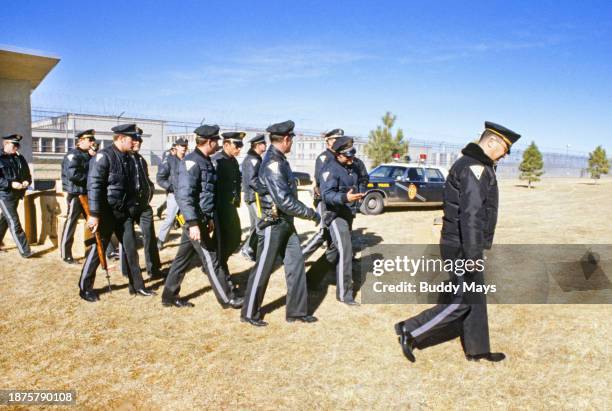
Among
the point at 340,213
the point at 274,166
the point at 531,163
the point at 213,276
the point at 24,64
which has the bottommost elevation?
the point at 213,276

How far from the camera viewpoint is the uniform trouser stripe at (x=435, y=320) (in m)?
3.64

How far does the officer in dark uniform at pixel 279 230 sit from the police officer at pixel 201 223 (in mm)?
568

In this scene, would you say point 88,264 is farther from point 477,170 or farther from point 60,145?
point 60,145

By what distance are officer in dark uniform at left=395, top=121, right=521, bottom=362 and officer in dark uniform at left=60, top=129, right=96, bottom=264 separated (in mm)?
5200

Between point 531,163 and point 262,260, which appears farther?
point 531,163

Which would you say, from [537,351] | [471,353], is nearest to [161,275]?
[471,353]

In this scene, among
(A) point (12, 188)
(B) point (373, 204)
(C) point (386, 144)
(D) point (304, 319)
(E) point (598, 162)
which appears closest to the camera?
(D) point (304, 319)

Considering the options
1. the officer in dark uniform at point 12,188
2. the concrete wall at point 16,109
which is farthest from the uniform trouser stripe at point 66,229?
the concrete wall at point 16,109

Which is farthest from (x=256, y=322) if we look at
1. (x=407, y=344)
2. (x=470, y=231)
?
(x=470, y=231)

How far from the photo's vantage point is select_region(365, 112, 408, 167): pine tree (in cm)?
2569

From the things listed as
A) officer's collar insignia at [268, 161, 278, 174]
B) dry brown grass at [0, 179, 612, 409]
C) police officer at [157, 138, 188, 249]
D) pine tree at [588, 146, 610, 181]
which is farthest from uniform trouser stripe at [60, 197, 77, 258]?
pine tree at [588, 146, 610, 181]

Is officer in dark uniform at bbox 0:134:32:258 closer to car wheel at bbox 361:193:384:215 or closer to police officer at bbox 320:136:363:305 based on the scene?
police officer at bbox 320:136:363:305

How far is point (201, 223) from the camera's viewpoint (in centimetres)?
482

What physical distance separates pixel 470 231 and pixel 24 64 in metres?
13.9
